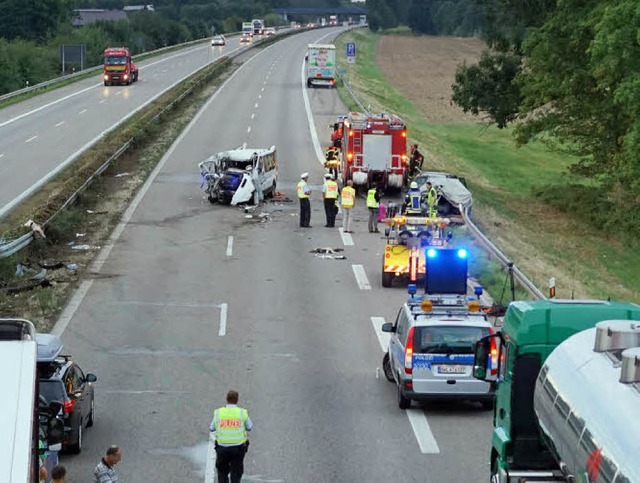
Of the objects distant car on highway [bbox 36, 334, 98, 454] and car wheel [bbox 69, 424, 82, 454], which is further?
car wheel [bbox 69, 424, 82, 454]

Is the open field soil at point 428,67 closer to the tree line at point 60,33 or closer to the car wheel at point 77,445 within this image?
the tree line at point 60,33

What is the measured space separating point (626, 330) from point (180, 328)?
16.4 m

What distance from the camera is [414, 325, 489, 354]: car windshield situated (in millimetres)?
20219

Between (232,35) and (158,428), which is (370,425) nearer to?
(158,428)

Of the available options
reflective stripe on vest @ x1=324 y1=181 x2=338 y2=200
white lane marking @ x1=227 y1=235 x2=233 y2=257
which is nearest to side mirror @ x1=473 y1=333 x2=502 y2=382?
white lane marking @ x1=227 y1=235 x2=233 y2=257

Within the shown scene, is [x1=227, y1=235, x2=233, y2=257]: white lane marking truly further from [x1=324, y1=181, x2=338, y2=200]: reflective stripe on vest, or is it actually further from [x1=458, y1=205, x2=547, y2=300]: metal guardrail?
[x1=458, y1=205, x2=547, y2=300]: metal guardrail

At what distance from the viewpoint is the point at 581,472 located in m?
11.0

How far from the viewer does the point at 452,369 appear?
20219 mm

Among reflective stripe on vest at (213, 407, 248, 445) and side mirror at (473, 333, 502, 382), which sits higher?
side mirror at (473, 333, 502, 382)

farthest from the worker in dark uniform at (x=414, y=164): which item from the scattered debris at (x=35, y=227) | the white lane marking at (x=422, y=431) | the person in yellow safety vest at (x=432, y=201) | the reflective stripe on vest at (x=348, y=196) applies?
the white lane marking at (x=422, y=431)

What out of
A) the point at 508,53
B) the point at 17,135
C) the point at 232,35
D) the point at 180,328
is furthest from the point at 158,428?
the point at 232,35

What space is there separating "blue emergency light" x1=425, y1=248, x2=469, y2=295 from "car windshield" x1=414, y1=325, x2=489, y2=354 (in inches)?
169

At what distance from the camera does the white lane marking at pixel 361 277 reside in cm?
3125

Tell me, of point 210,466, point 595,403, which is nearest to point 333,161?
point 210,466
